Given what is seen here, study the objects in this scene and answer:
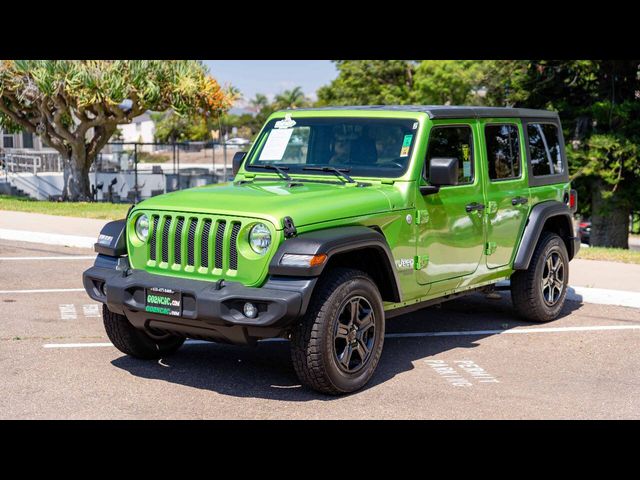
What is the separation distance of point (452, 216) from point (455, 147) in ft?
2.04

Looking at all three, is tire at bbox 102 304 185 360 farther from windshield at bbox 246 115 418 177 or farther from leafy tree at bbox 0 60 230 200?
leafy tree at bbox 0 60 230 200

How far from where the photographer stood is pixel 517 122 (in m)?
8.27

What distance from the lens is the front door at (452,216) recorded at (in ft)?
22.2

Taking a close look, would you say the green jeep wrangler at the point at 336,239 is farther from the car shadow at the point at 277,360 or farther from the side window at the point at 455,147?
the car shadow at the point at 277,360

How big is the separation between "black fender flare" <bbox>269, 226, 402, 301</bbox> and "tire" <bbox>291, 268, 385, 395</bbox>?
0.21m

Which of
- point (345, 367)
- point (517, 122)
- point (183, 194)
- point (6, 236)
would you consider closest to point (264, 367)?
point (345, 367)

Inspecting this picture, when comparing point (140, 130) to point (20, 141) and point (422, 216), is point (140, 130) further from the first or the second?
point (422, 216)

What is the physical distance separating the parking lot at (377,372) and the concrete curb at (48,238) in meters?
4.37

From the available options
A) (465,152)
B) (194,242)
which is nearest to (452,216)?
(465,152)

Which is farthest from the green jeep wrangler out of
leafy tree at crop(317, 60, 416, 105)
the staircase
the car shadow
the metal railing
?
leafy tree at crop(317, 60, 416, 105)

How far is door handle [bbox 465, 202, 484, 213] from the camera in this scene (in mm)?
7257

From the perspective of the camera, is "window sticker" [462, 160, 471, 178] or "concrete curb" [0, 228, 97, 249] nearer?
"window sticker" [462, 160, 471, 178]

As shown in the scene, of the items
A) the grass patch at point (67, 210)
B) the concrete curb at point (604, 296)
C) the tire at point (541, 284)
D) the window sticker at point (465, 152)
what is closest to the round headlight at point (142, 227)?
the window sticker at point (465, 152)

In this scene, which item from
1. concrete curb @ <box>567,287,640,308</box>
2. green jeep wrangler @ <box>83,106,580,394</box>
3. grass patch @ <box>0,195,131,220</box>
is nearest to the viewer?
green jeep wrangler @ <box>83,106,580,394</box>
